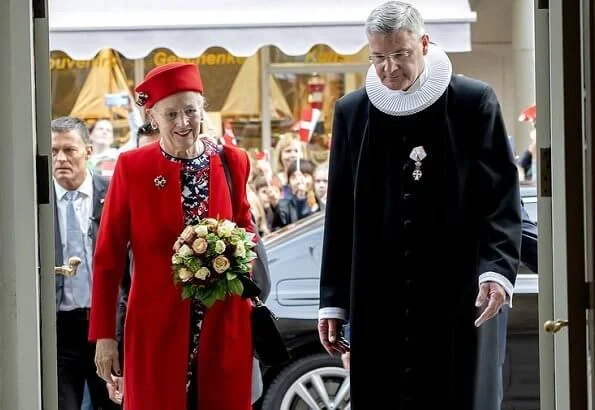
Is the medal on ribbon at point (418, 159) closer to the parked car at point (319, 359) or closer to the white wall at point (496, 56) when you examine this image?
the parked car at point (319, 359)

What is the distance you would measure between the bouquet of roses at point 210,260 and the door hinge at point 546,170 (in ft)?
4.45

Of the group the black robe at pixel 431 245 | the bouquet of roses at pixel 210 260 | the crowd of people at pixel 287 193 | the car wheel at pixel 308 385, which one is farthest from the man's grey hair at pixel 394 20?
the crowd of people at pixel 287 193

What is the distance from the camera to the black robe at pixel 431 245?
495cm

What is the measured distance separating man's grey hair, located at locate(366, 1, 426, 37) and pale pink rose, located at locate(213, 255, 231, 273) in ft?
3.37

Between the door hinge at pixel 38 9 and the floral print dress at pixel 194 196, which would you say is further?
the floral print dress at pixel 194 196

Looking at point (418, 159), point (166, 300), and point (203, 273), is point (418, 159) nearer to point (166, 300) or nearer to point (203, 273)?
point (203, 273)

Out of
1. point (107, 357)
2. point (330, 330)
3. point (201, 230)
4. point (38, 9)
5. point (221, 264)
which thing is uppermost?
point (38, 9)

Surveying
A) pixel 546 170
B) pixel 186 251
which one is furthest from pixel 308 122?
pixel 546 170

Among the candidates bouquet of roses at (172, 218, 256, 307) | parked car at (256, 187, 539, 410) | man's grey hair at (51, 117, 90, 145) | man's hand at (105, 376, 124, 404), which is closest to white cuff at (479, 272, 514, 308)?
bouquet of roses at (172, 218, 256, 307)

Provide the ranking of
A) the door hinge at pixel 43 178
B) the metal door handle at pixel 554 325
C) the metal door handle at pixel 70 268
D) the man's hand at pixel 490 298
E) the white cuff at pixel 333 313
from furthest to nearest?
the metal door handle at pixel 70 268 < the white cuff at pixel 333 313 < the man's hand at pixel 490 298 < the door hinge at pixel 43 178 < the metal door handle at pixel 554 325

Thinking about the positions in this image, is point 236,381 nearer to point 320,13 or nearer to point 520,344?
point 520,344

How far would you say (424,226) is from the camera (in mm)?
4961

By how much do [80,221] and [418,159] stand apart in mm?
2348

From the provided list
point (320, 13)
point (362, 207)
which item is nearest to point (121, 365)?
point (362, 207)
